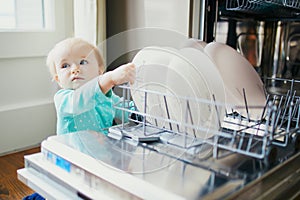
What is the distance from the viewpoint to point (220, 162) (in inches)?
21.7

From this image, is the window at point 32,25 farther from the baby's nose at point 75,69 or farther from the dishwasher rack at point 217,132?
the dishwasher rack at point 217,132

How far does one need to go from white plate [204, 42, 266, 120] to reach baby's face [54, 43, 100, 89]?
0.27 meters

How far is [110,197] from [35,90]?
1345mm

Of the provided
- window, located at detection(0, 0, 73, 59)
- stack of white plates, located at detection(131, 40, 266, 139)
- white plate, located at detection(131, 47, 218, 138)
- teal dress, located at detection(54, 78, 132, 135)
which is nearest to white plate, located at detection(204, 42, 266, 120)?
stack of white plates, located at detection(131, 40, 266, 139)

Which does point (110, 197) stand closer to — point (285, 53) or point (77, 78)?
point (77, 78)

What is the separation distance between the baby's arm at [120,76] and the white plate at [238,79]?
196mm

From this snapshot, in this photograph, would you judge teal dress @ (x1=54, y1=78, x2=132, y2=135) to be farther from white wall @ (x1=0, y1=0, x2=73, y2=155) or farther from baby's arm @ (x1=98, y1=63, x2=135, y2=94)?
white wall @ (x1=0, y1=0, x2=73, y2=155)

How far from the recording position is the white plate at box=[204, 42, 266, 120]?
2.47ft

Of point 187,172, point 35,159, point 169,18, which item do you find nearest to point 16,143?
point 169,18

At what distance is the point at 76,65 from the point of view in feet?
2.69

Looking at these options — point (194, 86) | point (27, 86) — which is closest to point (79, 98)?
point (194, 86)

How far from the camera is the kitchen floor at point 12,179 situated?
133cm

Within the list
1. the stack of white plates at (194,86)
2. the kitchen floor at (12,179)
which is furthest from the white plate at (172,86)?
the kitchen floor at (12,179)

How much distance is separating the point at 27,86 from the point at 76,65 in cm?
97
